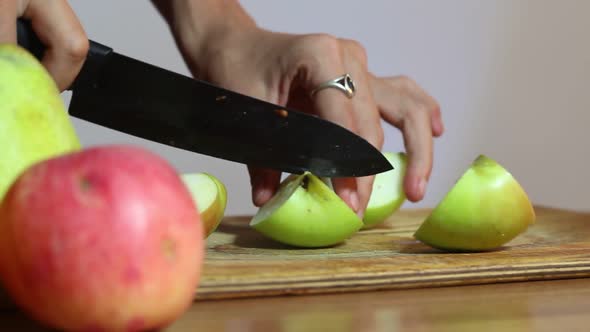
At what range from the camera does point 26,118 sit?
2.05 feet

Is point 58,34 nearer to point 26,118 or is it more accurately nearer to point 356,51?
point 26,118

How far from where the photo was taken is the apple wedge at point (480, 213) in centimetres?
94

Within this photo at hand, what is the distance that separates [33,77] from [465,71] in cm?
192

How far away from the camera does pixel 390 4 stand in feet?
7.63

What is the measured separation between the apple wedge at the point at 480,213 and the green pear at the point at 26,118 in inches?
19.0

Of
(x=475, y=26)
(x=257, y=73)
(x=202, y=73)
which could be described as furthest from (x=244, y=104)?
(x=475, y=26)

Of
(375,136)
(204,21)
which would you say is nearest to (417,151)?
(375,136)

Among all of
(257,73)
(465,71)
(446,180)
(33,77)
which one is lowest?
(446,180)

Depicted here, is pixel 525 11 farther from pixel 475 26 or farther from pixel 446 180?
pixel 446 180

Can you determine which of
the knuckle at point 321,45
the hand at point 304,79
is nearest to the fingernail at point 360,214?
the hand at point 304,79

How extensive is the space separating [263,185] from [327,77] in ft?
0.66

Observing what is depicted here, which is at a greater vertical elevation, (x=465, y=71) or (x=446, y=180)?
(x=465, y=71)

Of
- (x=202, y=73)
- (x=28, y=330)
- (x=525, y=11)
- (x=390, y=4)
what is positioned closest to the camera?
(x=28, y=330)

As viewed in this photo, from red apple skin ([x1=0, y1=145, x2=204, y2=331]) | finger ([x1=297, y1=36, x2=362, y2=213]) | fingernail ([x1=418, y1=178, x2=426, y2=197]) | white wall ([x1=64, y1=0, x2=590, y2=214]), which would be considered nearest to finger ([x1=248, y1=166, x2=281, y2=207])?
finger ([x1=297, y1=36, x2=362, y2=213])
